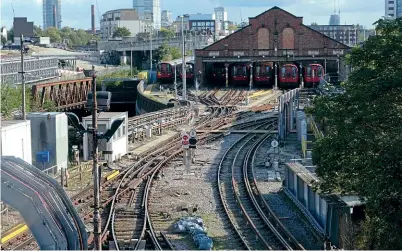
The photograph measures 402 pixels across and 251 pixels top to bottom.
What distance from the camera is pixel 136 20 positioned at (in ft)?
467

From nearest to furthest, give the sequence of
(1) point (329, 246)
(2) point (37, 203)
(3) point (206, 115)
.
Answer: (2) point (37, 203) → (1) point (329, 246) → (3) point (206, 115)

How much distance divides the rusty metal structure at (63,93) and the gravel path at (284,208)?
21.1 metres

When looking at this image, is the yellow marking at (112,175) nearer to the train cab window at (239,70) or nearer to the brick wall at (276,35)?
the train cab window at (239,70)

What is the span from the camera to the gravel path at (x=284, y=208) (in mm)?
14083

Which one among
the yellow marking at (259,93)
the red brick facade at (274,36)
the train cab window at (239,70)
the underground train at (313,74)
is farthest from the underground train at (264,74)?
the red brick facade at (274,36)

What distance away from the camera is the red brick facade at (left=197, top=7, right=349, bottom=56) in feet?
177

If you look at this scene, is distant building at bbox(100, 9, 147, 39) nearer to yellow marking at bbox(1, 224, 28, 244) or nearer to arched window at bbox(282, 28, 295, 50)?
arched window at bbox(282, 28, 295, 50)

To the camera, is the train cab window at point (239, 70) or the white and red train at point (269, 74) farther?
the train cab window at point (239, 70)

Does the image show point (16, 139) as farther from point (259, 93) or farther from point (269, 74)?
point (269, 74)

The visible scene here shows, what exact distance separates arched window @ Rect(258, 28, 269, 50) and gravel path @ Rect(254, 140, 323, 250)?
32.1 meters

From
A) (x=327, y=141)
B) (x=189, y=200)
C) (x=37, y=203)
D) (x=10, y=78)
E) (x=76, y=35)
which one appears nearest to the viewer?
(x=37, y=203)

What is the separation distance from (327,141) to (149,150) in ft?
47.3

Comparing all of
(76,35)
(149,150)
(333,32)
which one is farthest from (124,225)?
(76,35)

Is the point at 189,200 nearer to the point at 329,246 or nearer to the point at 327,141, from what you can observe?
the point at 329,246
